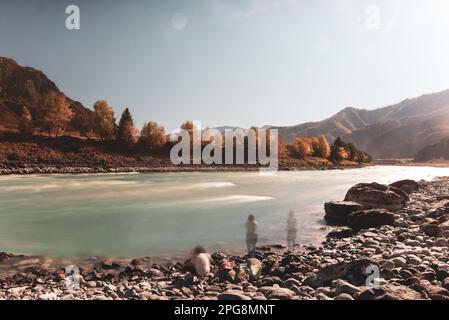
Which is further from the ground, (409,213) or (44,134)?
(44,134)

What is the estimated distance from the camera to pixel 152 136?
10256 centimetres

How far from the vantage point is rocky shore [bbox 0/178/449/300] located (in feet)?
27.3

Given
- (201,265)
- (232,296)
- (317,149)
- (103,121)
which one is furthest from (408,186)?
(317,149)

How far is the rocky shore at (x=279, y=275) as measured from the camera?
8.31 meters

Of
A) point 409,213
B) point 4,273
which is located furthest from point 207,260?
point 409,213

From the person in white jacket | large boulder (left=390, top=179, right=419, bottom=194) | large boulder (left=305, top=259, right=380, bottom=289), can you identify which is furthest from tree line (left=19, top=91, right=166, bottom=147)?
large boulder (left=305, top=259, right=380, bottom=289)

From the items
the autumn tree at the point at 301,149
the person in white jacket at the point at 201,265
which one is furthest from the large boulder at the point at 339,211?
the autumn tree at the point at 301,149

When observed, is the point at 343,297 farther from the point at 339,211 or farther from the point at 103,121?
the point at 103,121

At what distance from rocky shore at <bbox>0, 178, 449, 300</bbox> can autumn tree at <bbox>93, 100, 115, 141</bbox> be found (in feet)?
299

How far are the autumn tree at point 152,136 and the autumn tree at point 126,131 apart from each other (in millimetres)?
3092

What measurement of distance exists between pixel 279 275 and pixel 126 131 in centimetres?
9571
